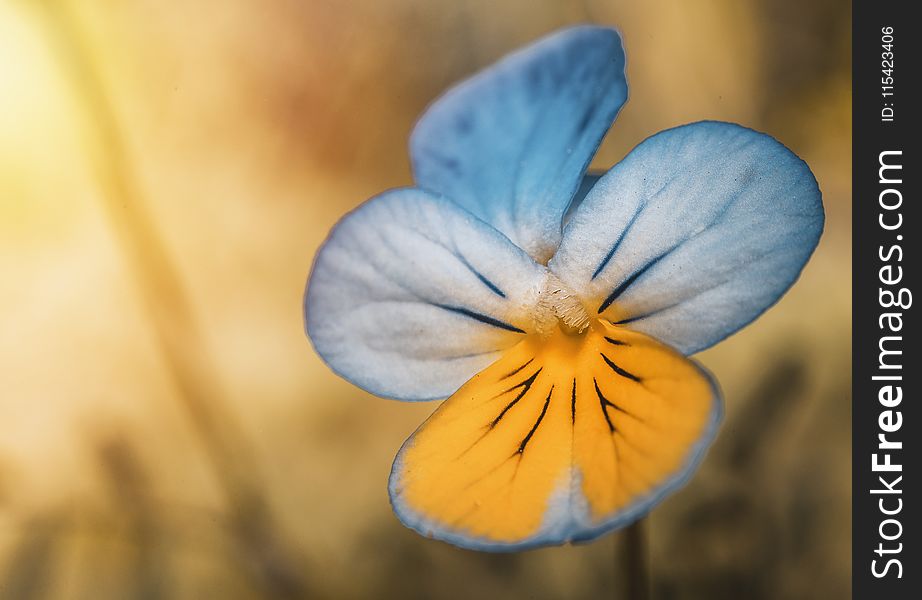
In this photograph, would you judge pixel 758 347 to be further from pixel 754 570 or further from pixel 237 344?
pixel 237 344

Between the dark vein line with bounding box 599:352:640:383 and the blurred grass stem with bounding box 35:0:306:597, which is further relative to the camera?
the blurred grass stem with bounding box 35:0:306:597

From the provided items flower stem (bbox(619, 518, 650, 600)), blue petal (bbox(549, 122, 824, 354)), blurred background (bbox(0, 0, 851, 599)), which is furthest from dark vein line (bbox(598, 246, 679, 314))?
blurred background (bbox(0, 0, 851, 599))

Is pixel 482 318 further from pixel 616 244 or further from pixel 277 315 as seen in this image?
pixel 277 315

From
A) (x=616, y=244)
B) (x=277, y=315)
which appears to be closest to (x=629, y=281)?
(x=616, y=244)

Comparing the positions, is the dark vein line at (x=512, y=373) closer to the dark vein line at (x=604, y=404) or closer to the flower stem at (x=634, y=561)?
the dark vein line at (x=604, y=404)

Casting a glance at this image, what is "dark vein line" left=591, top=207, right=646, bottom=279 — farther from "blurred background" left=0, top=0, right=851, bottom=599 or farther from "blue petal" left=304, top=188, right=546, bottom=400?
"blurred background" left=0, top=0, right=851, bottom=599

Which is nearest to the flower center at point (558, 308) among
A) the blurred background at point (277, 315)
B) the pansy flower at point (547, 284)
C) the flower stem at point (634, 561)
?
the pansy flower at point (547, 284)
